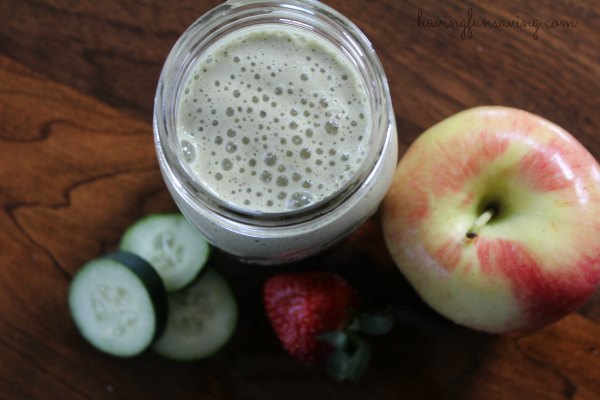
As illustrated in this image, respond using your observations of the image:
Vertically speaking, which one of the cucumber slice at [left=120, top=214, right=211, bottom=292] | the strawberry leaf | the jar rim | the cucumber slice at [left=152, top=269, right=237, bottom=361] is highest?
the jar rim

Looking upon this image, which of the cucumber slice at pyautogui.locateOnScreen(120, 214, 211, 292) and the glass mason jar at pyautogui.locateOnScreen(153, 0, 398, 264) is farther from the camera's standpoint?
the cucumber slice at pyautogui.locateOnScreen(120, 214, 211, 292)

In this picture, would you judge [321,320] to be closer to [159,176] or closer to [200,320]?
[200,320]

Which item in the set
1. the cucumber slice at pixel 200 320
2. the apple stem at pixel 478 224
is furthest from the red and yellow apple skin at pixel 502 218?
the cucumber slice at pixel 200 320

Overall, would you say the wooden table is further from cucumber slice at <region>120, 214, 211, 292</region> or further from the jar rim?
the jar rim

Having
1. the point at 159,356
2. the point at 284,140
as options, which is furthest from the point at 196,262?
the point at 284,140

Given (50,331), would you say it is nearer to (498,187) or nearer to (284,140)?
(284,140)

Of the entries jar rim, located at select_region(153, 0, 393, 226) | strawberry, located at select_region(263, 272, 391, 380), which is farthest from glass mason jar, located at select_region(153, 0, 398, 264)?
strawberry, located at select_region(263, 272, 391, 380)
